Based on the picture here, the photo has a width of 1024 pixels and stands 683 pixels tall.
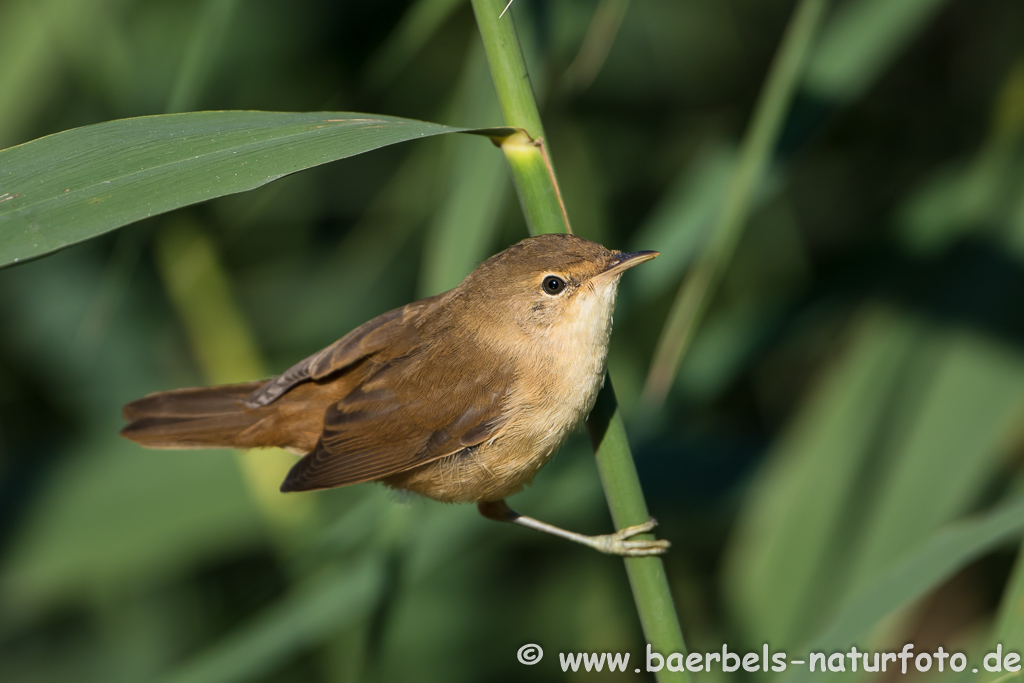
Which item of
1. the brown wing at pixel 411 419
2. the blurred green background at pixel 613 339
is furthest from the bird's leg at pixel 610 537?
the brown wing at pixel 411 419

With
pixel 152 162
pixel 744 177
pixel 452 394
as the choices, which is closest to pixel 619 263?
A: pixel 744 177

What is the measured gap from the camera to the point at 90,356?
3402 millimetres

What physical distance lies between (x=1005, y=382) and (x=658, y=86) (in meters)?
1.84

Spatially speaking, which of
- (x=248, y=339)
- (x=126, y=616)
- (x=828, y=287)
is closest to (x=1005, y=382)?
(x=828, y=287)

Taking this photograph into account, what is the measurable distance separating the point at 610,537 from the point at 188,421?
1.24 metres

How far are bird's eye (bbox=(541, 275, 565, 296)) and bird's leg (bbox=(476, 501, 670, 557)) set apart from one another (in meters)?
0.60

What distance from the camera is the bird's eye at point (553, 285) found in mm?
2068

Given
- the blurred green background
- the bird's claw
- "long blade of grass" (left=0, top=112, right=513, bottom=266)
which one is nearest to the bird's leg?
the bird's claw

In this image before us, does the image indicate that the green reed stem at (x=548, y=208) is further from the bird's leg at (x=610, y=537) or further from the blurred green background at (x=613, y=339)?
the blurred green background at (x=613, y=339)

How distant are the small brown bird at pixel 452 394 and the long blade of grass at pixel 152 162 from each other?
0.61 meters

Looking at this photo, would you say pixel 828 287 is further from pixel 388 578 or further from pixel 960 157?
pixel 388 578

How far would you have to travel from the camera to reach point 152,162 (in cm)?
140

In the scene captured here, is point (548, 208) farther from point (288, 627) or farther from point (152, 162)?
point (288, 627)

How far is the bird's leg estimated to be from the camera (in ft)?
5.74
